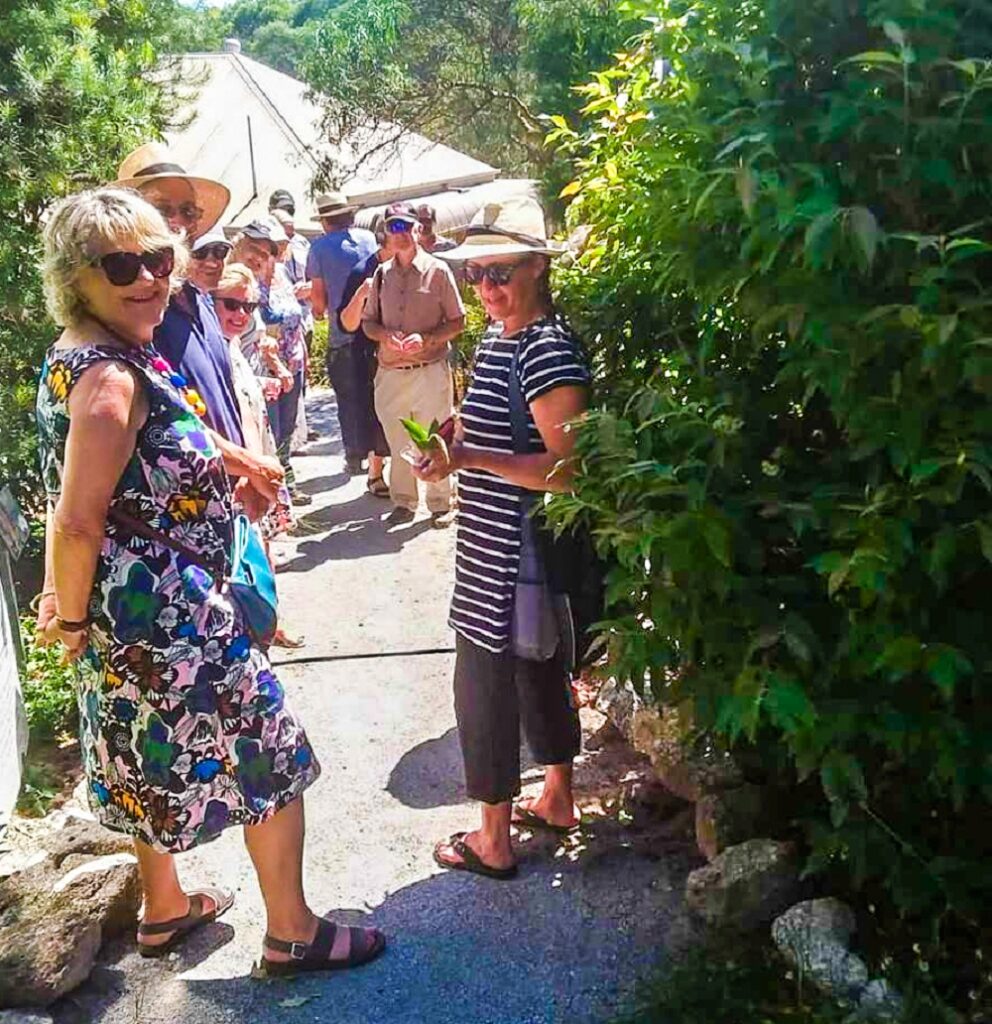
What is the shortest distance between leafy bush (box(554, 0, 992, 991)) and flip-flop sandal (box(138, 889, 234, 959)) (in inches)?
58.3

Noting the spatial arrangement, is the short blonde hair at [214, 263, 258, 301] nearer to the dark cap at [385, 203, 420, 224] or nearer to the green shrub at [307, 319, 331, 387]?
the dark cap at [385, 203, 420, 224]

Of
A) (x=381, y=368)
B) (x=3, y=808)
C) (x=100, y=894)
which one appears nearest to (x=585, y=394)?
(x=100, y=894)

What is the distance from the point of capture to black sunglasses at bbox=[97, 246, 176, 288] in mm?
2805

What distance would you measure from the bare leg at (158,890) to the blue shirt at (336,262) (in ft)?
15.6

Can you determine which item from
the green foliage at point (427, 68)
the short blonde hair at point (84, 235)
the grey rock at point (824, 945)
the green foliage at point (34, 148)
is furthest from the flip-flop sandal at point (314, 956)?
the green foliage at point (427, 68)

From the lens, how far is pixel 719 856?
10.2ft

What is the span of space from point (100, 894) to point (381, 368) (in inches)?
168

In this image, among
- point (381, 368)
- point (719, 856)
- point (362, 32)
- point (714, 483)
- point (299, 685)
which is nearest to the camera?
point (714, 483)

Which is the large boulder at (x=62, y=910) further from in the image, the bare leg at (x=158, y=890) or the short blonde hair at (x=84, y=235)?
the short blonde hair at (x=84, y=235)

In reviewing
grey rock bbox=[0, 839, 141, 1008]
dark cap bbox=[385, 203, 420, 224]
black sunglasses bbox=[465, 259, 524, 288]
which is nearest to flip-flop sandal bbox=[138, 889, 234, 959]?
grey rock bbox=[0, 839, 141, 1008]

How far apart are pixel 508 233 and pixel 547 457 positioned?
63 centimetres

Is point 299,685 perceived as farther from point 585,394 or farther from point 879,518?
point 879,518

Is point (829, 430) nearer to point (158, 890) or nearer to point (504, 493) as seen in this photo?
point (504, 493)

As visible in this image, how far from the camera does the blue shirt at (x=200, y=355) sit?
11.3 feet
